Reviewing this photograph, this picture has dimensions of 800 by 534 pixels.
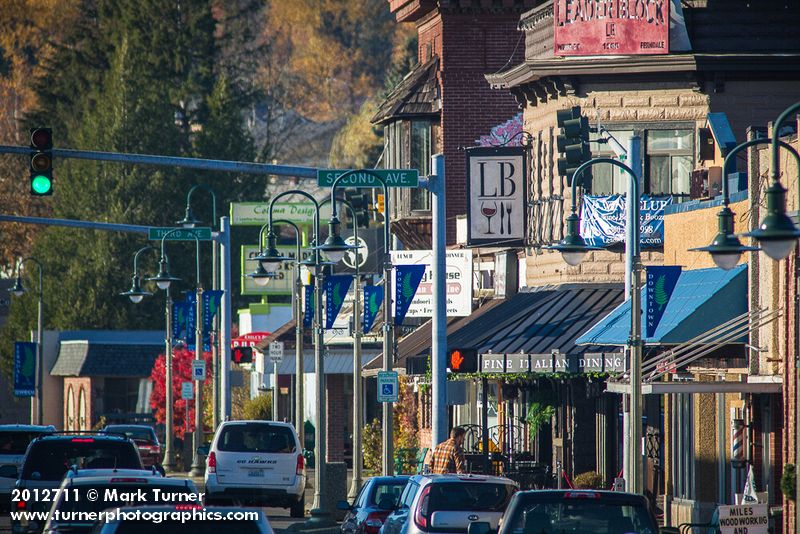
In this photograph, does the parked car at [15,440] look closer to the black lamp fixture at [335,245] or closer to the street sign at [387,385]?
the street sign at [387,385]

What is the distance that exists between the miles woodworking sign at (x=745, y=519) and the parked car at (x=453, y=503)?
2564 millimetres

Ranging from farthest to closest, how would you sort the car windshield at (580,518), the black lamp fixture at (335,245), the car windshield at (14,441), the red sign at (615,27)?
1. the red sign at (615,27)
2. the car windshield at (14,441)
3. the black lamp fixture at (335,245)
4. the car windshield at (580,518)

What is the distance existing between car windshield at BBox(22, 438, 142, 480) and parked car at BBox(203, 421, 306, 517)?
24.8 ft

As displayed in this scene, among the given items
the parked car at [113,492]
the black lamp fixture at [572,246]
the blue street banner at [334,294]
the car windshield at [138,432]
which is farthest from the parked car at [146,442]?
the parked car at [113,492]

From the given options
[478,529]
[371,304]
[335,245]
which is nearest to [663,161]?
[371,304]

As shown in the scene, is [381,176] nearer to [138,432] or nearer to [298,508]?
[298,508]

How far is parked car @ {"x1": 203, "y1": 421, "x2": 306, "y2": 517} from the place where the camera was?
108 feet

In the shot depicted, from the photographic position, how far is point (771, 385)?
25.3 metres

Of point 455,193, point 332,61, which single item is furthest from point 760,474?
point 332,61

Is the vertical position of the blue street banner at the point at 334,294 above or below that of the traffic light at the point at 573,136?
below

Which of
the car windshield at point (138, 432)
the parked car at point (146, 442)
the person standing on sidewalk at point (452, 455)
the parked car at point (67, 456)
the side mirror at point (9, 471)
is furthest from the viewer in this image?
the car windshield at point (138, 432)

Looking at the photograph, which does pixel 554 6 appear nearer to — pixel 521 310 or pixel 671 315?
pixel 521 310

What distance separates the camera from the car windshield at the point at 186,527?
14.1m

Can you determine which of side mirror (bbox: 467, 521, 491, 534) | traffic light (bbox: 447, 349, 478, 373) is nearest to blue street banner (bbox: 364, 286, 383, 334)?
traffic light (bbox: 447, 349, 478, 373)
